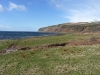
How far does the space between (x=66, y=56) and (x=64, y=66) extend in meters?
5.69

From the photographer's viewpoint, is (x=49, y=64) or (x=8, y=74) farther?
(x=49, y=64)

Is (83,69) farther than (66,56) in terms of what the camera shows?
No

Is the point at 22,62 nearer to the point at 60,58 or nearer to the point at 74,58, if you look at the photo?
the point at 60,58

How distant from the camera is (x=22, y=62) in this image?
92.2ft

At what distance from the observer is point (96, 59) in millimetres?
27812

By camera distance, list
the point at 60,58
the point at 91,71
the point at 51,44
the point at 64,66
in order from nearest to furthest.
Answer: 1. the point at 91,71
2. the point at 64,66
3. the point at 60,58
4. the point at 51,44

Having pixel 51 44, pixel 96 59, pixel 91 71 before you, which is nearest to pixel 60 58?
pixel 96 59

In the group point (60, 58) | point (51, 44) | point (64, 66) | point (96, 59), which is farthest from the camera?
point (51, 44)

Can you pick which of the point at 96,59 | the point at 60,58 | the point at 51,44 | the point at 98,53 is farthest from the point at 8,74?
the point at 51,44

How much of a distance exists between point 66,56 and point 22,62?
26.2 feet

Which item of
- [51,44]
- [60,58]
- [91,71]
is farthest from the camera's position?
[51,44]

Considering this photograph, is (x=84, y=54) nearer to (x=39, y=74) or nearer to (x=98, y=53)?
(x=98, y=53)

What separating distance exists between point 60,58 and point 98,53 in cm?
746

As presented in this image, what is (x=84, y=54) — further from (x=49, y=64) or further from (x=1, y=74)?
(x=1, y=74)
